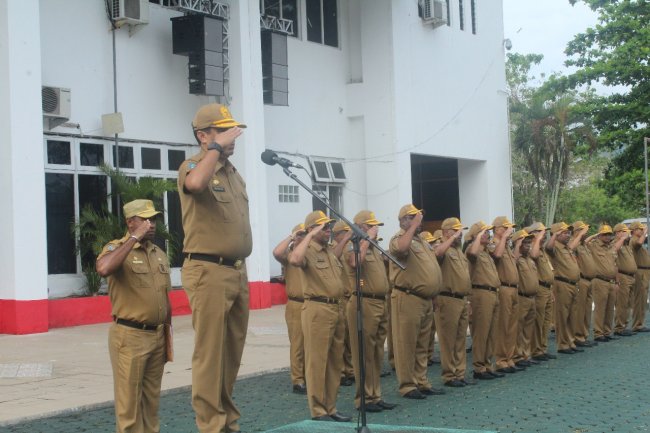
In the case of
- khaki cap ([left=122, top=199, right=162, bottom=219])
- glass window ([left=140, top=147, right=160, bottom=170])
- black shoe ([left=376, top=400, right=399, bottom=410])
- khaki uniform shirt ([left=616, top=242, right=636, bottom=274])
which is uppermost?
glass window ([left=140, top=147, right=160, bottom=170])

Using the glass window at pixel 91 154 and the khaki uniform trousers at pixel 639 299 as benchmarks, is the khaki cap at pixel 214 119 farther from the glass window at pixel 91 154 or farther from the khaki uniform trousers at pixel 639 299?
the khaki uniform trousers at pixel 639 299

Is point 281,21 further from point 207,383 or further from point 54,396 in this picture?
point 207,383

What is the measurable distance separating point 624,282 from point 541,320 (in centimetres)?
378

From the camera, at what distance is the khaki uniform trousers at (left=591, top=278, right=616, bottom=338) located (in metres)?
14.2

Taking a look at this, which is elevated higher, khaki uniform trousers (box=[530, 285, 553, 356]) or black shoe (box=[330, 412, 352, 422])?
khaki uniform trousers (box=[530, 285, 553, 356])

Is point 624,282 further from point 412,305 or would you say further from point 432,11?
point 432,11

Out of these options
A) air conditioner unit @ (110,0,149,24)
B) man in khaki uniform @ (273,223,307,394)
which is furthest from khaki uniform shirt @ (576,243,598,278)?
air conditioner unit @ (110,0,149,24)

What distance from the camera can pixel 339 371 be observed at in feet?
26.1

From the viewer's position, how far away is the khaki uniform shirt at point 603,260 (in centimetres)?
1444

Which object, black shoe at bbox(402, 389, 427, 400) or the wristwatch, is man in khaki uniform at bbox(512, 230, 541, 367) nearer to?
black shoe at bbox(402, 389, 427, 400)

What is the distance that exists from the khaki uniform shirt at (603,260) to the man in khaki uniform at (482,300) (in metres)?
4.19

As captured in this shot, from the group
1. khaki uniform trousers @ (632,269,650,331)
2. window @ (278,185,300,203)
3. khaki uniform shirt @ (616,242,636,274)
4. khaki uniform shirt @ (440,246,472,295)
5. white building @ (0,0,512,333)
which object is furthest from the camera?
window @ (278,185,300,203)

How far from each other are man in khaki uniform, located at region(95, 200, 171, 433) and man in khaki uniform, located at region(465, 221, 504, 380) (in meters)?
5.15

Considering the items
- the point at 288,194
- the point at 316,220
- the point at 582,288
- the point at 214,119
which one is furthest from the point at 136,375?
the point at 288,194
